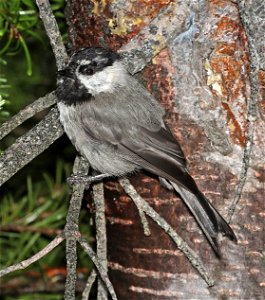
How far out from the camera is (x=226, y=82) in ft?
8.20

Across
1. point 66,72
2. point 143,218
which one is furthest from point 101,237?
point 66,72

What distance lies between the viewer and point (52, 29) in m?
2.64

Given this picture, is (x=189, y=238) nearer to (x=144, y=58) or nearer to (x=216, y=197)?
(x=216, y=197)

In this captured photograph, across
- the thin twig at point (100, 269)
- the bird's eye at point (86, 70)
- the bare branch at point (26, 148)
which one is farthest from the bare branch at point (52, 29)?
the thin twig at point (100, 269)

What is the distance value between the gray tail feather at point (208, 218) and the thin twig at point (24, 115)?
58cm

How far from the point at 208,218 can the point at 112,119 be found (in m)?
0.65

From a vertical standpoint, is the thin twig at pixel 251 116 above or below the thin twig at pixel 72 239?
above

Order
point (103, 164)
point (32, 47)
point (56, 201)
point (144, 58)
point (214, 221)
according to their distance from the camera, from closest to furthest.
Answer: point (214, 221) < point (144, 58) < point (103, 164) < point (56, 201) < point (32, 47)

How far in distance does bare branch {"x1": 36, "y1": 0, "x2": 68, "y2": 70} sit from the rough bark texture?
223 millimetres

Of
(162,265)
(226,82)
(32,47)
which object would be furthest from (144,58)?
(32,47)

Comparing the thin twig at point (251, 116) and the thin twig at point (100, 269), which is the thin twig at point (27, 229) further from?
the thin twig at point (251, 116)

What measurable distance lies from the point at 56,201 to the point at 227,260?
3.91ft

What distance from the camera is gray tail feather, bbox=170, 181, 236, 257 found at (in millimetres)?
2402

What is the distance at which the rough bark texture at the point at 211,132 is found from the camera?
2.49 metres
